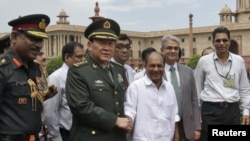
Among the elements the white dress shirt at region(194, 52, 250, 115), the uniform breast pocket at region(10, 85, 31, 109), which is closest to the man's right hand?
the uniform breast pocket at region(10, 85, 31, 109)

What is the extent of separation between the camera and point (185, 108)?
489 centimetres

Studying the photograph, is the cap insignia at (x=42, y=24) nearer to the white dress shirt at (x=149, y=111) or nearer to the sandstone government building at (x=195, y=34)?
the white dress shirt at (x=149, y=111)

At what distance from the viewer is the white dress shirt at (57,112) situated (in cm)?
496

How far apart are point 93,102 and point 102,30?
63cm

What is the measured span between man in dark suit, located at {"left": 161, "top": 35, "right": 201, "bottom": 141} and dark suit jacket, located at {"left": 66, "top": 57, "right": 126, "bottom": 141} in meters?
1.29

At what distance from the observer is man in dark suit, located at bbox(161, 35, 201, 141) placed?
16.0 ft

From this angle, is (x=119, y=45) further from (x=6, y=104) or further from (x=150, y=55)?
(x=6, y=104)

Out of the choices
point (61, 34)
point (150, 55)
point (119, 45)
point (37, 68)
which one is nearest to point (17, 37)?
point (37, 68)

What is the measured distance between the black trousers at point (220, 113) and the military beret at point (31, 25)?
267 centimetres

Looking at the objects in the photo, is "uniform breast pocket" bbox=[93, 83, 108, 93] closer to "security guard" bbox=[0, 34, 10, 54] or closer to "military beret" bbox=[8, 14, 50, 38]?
"military beret" bbox=[8, 14, 50, 38]

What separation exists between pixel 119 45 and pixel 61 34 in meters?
60.1

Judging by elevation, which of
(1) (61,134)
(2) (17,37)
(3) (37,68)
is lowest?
(1) (61,134)

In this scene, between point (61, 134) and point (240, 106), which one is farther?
point (240, 106)

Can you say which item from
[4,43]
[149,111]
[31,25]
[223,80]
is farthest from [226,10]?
[31,25]
